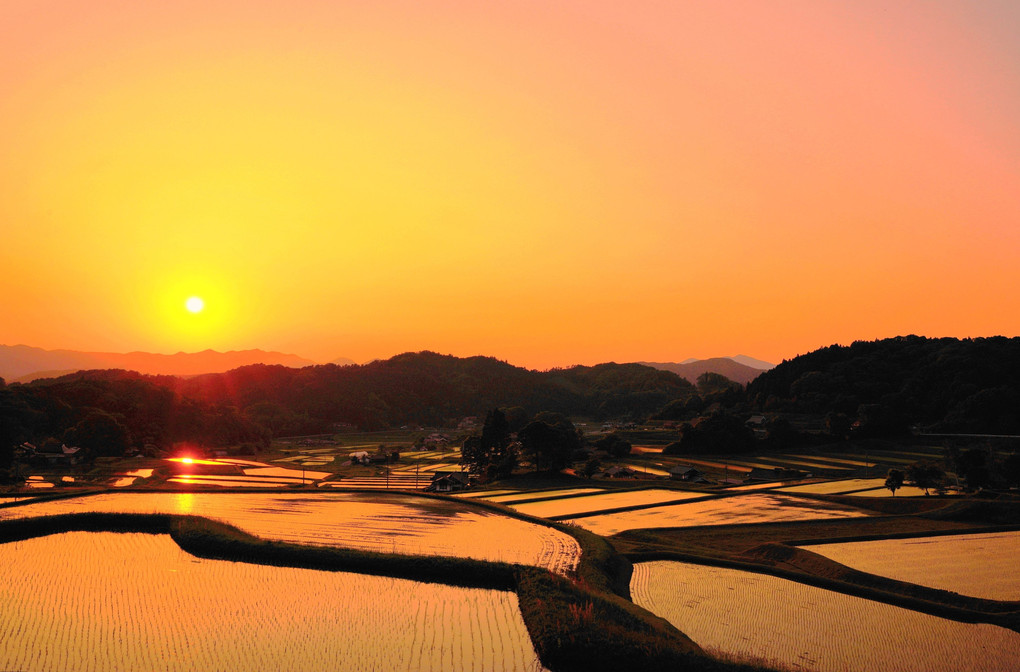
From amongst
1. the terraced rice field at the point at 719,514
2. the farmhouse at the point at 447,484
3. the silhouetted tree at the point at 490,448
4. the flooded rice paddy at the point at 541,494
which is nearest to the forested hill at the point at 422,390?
the silhouetted tree at the point at 490,448

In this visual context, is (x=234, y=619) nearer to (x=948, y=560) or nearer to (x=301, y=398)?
(x=948, y=560)

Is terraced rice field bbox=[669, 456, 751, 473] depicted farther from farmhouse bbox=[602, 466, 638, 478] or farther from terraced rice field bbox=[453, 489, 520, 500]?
terraced rice field bbox=[453, 489, 520, 500]

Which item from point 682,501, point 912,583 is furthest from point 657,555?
point 682,501

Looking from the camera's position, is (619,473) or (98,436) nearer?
(619,473)

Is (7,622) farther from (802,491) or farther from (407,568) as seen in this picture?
(802,491)

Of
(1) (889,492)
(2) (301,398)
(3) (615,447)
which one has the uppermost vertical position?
(2) (301,398)

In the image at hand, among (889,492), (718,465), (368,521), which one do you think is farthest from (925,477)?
(368,521)
